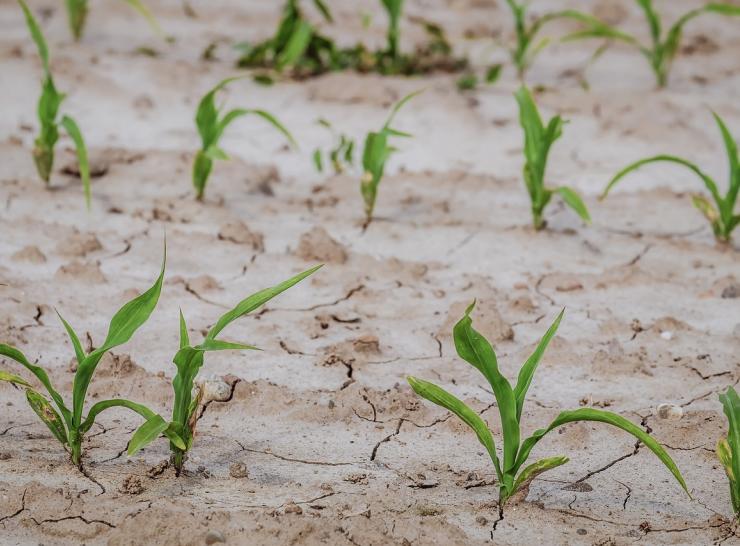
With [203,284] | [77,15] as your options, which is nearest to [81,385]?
[203,284]

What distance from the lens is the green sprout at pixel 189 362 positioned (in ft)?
6.84

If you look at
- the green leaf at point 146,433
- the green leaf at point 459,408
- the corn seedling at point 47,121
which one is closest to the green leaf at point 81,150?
the corn seedling at point 47,121

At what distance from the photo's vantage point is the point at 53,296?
3.01 meters

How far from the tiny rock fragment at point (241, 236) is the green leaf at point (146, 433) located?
1.38 meters

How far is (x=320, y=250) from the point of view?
3334 millimetres

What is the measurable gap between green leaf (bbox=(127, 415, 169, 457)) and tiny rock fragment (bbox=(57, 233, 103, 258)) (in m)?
1.32

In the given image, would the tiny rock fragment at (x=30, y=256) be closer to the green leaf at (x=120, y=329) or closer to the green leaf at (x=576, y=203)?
the green leaf at (x=120, y=329)

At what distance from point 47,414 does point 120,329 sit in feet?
0.78

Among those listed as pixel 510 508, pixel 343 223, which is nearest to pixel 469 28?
pixel 343 223

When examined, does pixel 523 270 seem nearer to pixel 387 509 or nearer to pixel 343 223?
pixel 343 223

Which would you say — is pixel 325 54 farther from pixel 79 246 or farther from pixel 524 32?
pixel 79 246

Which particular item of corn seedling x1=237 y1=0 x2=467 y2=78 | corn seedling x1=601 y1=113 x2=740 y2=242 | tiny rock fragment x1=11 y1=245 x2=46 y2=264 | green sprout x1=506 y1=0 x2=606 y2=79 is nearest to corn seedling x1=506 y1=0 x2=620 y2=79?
green sprout x1=506 y1=0 x2=606 y2=79

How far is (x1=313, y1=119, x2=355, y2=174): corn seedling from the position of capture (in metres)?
3.85

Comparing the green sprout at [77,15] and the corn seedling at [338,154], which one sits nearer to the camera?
the corn seedling at [338,154]
